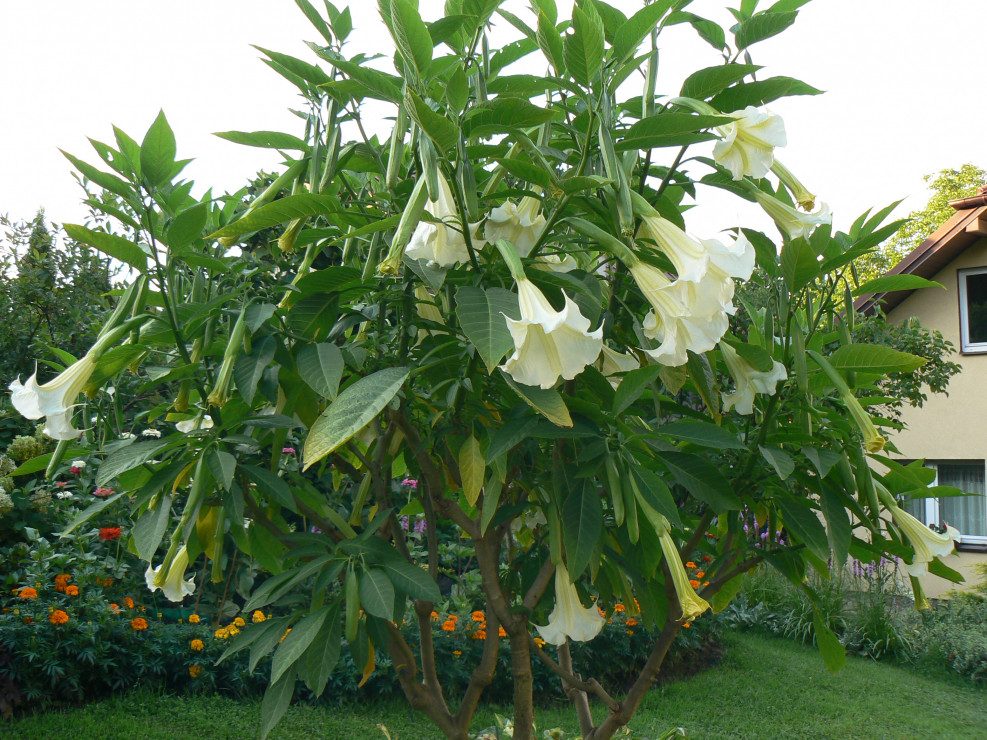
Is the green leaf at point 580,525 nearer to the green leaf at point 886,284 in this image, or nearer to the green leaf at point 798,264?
the green leaf at point 798,264

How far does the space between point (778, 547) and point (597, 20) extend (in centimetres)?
103

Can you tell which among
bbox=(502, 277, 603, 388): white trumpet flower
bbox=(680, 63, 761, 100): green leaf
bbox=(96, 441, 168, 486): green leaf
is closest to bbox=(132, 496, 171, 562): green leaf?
bbox=(96, 441, 168, 486): green leaf

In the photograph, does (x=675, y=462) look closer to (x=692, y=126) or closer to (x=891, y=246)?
(x=692, y=126)

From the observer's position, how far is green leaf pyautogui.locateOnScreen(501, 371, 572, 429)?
0.90m

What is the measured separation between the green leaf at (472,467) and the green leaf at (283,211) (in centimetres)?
40

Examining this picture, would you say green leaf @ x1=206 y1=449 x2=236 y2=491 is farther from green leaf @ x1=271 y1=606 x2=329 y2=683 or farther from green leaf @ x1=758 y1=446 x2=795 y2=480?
green leaf @ x1=758 y1=446 x2=795 y2=480

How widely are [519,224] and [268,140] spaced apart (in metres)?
0.46

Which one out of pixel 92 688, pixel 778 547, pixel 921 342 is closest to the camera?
pixel 778 547

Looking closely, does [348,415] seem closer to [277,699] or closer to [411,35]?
[411,35]

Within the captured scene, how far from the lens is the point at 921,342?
7426 millimetres

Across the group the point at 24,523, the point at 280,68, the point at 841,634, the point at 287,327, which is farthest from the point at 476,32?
the point at 841,634

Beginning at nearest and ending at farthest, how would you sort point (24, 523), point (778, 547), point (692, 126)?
point (692, 126) → point (778, 547) → point (24, 523)

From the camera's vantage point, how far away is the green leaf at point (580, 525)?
3.54 feet

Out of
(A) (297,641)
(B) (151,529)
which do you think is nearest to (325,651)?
(A) (297,641)
